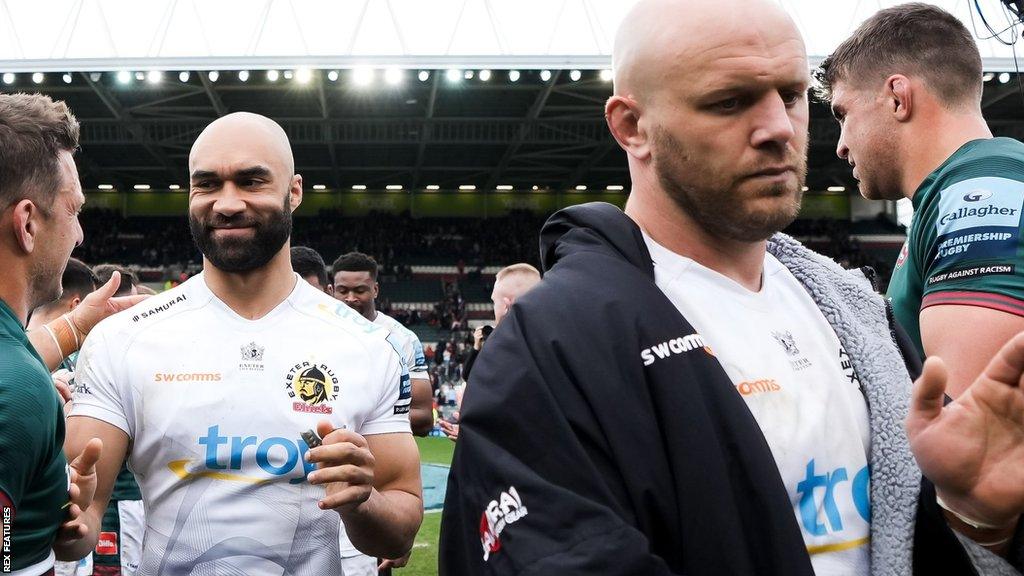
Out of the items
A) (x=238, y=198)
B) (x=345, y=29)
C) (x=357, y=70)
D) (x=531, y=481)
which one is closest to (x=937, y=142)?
(x=531, y=481)

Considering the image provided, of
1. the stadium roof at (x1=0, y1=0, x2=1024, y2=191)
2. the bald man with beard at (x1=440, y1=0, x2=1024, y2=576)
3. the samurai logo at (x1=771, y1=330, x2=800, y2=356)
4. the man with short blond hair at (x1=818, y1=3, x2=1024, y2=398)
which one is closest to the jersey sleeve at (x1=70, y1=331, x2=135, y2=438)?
the bald man with beard at (x1=440, y1=0, x2=1024, y2=576)

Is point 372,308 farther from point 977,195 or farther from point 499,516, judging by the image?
point 499,516

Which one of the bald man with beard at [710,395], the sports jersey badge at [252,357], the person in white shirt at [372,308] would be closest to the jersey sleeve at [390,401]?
the sports jersey badge at [252,357]

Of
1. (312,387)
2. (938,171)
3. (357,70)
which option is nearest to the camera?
(938,171)

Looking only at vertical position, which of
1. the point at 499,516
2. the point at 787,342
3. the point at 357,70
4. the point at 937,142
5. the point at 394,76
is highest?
the point at 394,76

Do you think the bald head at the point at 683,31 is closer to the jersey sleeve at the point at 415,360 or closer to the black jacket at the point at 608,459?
the black jacket at the point at 608,459

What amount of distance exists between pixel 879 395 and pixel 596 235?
0.62 metres

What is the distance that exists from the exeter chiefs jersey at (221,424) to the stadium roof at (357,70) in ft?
51.4

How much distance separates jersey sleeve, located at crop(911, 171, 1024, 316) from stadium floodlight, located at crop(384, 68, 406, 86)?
751 inches

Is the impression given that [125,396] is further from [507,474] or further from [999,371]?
[999,371]

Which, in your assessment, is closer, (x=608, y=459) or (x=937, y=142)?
(x=608, y=459)

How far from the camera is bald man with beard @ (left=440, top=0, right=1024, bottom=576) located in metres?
1.28

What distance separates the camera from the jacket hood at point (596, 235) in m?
1.52

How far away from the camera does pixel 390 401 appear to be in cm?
294
